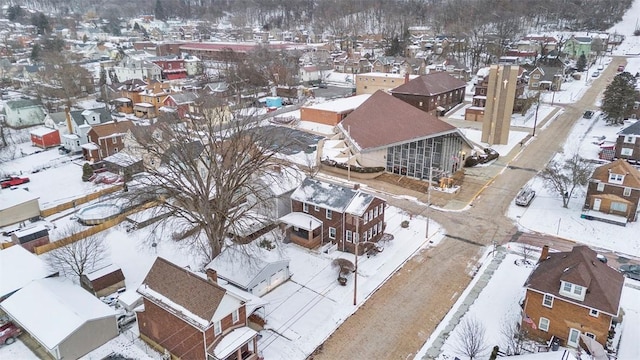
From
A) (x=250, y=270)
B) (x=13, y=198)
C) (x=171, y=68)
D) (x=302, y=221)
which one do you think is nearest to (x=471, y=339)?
(x=250, y=270)

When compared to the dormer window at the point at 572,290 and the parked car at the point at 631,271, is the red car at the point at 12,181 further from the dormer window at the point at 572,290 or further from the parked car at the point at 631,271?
the parked car at the point at 631,271

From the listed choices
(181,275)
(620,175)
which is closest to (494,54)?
(620,175)

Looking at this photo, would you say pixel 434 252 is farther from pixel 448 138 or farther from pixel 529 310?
pixel 448 138

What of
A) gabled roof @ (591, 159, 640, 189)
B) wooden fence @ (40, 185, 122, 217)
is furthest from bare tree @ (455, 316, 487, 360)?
wooden fence @ (40, 185, 122, 217)

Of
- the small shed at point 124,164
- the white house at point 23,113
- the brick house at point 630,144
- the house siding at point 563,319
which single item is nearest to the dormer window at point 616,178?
the brick house at point 630,144

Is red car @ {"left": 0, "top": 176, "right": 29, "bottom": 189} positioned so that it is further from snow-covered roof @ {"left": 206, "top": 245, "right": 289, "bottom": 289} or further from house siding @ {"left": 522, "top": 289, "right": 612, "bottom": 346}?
house siding @ {"left": 522, "top": 289, "right": 612, "bottom": 346}

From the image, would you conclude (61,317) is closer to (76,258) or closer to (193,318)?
(76,258)
